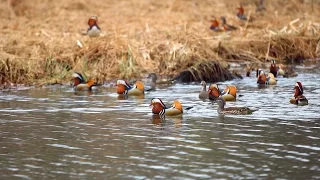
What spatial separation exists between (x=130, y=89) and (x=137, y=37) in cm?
548

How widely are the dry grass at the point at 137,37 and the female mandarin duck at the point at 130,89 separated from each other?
2.17m

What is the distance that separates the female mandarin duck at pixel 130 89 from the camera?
16.7m

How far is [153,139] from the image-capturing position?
11781mm

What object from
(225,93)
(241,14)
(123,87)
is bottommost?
(225,93)

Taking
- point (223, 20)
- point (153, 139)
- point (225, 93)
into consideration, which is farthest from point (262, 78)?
point (223, 20)

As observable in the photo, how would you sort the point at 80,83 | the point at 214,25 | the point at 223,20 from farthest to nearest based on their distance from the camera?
the point at 223,20
the point at 214,25
the point at 80,83

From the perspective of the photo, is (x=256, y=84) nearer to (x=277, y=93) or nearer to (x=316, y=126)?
(x=277, y=93)

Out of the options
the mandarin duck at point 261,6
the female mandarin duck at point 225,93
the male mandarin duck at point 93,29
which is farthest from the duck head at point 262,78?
the mandarin duck at point 261,6

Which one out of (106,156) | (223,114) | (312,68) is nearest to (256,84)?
(312,68)

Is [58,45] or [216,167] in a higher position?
[58,45]

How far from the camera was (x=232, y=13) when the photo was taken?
2789cm

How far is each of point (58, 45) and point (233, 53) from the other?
170 inches

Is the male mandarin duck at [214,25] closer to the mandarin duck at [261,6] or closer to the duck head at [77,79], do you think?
the mandarin duck at [261,6]

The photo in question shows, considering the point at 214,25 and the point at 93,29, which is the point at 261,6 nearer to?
the point at 214,25
